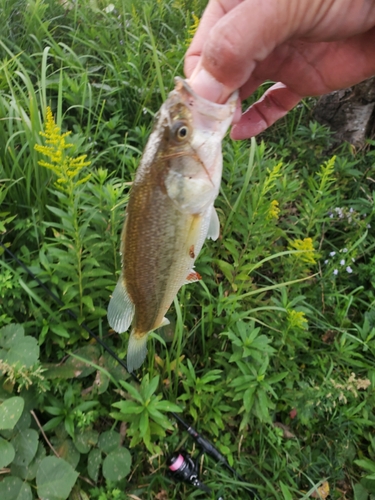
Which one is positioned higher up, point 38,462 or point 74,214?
point 74,214

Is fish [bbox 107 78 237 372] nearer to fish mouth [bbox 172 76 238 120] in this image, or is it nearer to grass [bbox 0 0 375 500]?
fish mouth [bbox 172 76 238 120]

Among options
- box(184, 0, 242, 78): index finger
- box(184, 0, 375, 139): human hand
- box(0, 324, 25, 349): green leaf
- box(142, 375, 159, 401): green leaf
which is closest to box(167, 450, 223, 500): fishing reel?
box(142, 375, 159, 401): green leaf

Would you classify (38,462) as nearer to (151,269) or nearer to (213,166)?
(151,269)

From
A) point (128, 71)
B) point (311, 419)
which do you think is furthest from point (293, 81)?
point (311, 419)

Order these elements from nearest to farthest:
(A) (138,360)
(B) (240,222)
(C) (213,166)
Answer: (C) (213,166) → (A) (138,360) → (B) (240,222)

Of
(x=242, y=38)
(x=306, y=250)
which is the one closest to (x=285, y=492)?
(x=306, y=250)

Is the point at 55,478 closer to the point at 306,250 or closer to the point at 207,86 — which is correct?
the point at 306,250
